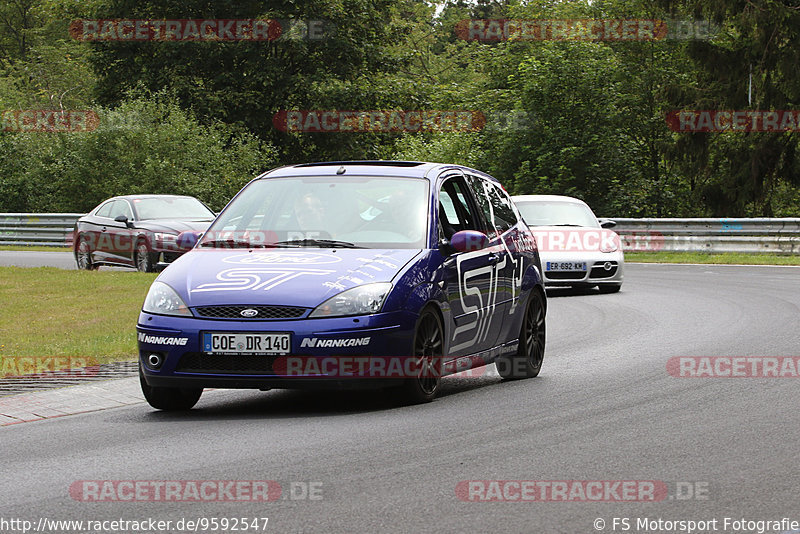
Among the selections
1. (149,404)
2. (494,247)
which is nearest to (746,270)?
(494,247)

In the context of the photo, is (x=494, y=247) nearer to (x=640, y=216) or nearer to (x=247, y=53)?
(x=640, y=216)

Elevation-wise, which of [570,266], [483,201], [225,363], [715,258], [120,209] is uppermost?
[483,201]

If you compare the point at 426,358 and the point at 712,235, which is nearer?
the point at 426,358

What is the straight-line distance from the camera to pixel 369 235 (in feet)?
30.4

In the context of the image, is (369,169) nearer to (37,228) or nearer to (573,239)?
(573,239)

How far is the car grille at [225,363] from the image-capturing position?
26.9 feet

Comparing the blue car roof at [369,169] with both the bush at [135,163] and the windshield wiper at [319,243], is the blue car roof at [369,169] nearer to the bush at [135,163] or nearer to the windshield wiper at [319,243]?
the windshield wiper at [319,243]

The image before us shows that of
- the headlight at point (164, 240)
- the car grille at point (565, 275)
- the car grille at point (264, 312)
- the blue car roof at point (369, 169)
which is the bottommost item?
the car grille at point (565, 275)

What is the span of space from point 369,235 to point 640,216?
30471mm

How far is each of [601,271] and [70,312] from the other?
8816 millimetres

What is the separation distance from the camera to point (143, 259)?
24.0 m

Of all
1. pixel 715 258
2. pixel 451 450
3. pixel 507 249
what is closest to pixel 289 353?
pixel 451 450

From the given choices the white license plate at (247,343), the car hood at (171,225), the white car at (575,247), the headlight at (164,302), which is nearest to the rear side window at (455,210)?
the white license plate at (247,343)

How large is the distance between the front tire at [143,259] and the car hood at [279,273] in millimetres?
14957
